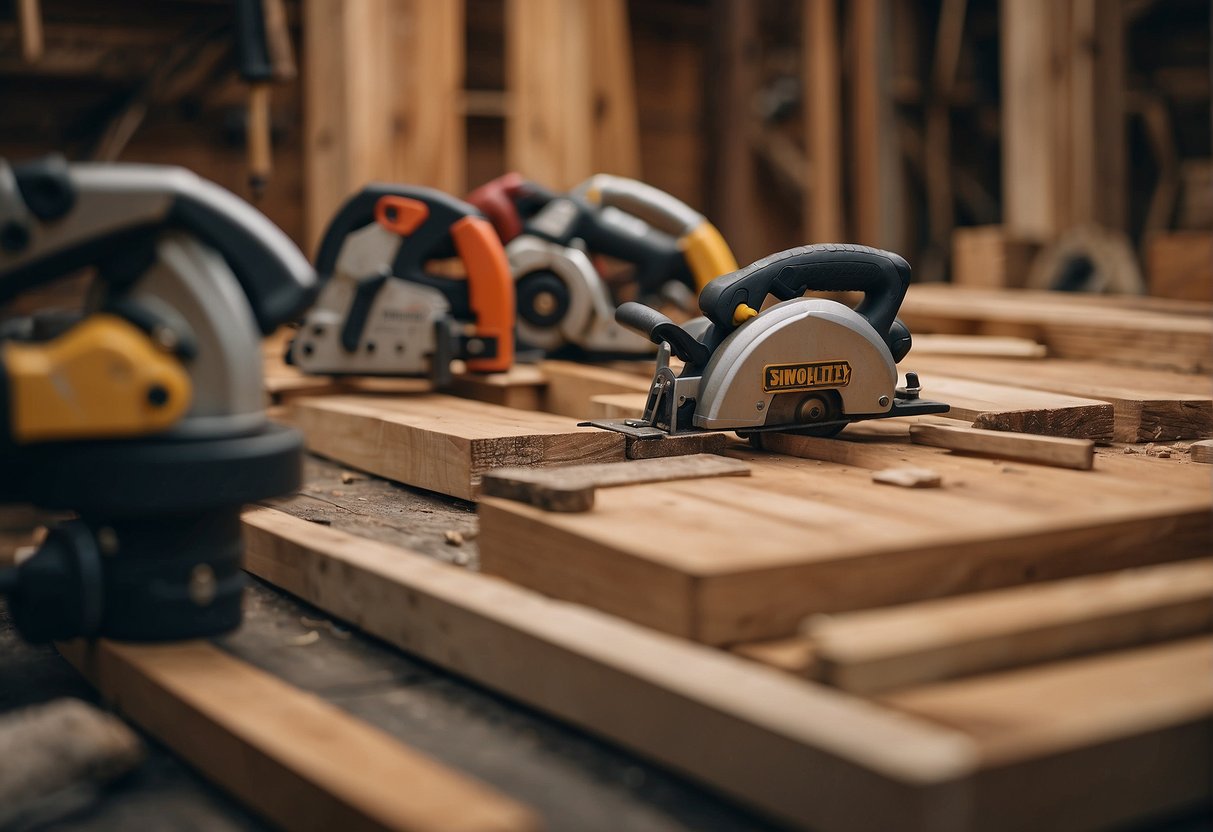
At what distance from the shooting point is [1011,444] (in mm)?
1890

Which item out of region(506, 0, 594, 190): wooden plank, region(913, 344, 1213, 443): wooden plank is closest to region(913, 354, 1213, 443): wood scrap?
region(913, 344, 1213, 443): wooden plank

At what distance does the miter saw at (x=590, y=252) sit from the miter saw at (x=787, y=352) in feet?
3.10

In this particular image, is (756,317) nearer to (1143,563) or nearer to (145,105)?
(1143,563)

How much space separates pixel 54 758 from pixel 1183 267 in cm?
426

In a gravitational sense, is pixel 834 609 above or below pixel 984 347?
below

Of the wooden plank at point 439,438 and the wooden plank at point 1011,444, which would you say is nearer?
the wooden plank at point 1011,444

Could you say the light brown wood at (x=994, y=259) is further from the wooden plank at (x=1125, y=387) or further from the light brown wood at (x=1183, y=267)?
the wooden plank at (x=1125, y=387)

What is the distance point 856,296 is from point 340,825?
391 centimetres

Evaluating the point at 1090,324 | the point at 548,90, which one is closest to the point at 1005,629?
the point at 1090,324

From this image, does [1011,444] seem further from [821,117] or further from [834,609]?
[821,117]

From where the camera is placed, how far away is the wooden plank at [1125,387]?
2291mm

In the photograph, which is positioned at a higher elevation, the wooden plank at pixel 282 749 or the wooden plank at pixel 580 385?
the wooden plank at pixel 580 385

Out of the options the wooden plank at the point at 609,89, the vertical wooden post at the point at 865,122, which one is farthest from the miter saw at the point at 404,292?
the vertical wooden post at the point at 865,122

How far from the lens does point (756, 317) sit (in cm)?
194
